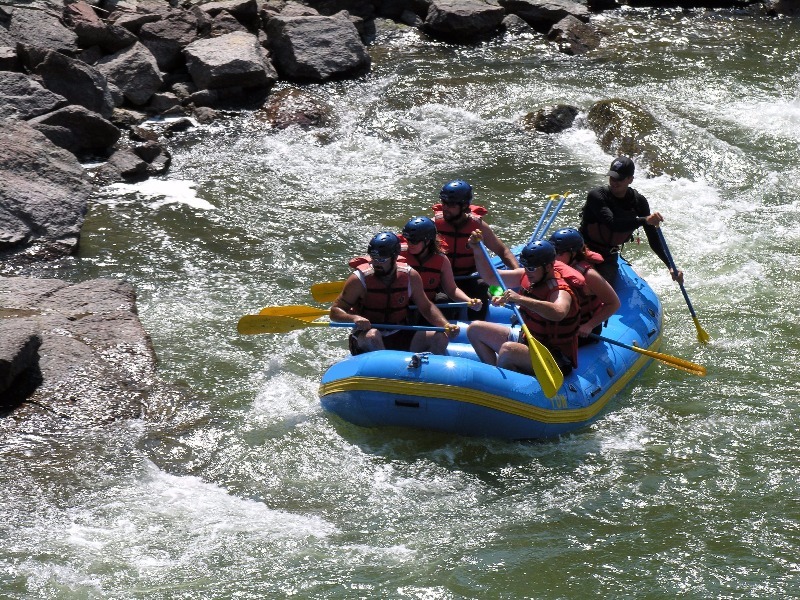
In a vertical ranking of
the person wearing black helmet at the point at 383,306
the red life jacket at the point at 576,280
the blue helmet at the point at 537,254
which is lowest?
the person wearing black helmet at the point at 383,306

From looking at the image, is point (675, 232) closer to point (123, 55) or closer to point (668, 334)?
point (668, 334)

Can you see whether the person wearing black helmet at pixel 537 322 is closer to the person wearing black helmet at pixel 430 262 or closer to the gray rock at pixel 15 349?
the person wearing black helmet at pixel 430 262

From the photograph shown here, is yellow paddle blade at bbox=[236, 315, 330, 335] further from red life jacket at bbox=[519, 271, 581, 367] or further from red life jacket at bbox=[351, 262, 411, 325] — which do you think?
red life jacket at bbox=[519, 271, 581, 367]

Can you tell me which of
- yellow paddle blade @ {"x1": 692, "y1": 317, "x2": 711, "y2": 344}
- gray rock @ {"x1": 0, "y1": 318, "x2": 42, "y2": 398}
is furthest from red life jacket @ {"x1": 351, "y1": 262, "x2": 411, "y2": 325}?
yellow paddle blade @ {"x1": 692, "y1": 317, "x2": 711, "y2": 344}

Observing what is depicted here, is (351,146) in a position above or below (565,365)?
below

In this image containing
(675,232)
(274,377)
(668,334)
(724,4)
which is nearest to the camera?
(274,377)

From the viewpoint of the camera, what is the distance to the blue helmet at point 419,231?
7250 millimetres

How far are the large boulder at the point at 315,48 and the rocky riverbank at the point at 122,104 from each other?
0.02m

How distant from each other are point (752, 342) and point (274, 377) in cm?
364

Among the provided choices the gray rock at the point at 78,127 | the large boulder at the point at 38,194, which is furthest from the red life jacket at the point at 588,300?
the gray rock at the point at 78,127

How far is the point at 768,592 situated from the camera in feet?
18.3

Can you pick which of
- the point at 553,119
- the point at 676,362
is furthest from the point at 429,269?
the point at 553,119

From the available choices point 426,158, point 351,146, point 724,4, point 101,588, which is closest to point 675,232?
point 426,158

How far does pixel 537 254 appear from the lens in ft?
21.8
